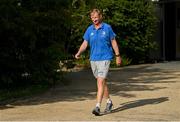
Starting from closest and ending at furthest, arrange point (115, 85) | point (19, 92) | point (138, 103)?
point (138, 103), point (19, 92), point (115, 85)

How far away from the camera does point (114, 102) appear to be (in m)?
11.4

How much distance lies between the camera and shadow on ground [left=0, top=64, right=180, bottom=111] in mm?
11789

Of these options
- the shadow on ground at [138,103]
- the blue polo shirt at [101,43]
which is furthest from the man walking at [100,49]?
the shadow on ground at [138,103]

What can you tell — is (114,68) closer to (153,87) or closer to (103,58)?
(153,87)

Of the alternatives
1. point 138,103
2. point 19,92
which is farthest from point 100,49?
point 19,92

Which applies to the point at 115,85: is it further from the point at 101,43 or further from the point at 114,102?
the point at 101,43

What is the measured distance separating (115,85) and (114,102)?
2895 mm

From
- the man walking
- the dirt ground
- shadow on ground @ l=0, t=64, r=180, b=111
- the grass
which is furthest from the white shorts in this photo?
the grass

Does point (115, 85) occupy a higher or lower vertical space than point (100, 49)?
lower

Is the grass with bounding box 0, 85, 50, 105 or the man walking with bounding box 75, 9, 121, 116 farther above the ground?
the man walking with bounding box 75, 9, 121, 116

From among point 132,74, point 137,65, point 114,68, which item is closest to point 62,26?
point 132,74

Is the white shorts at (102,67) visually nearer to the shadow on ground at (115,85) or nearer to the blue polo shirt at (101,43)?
Result: the blue polo shirt at (101,43)

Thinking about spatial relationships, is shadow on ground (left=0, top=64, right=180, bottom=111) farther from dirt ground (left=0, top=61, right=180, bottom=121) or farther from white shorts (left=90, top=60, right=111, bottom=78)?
white shorts (left=90, top=60, right=111, bottom=78)

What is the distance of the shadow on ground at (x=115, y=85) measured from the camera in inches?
464
